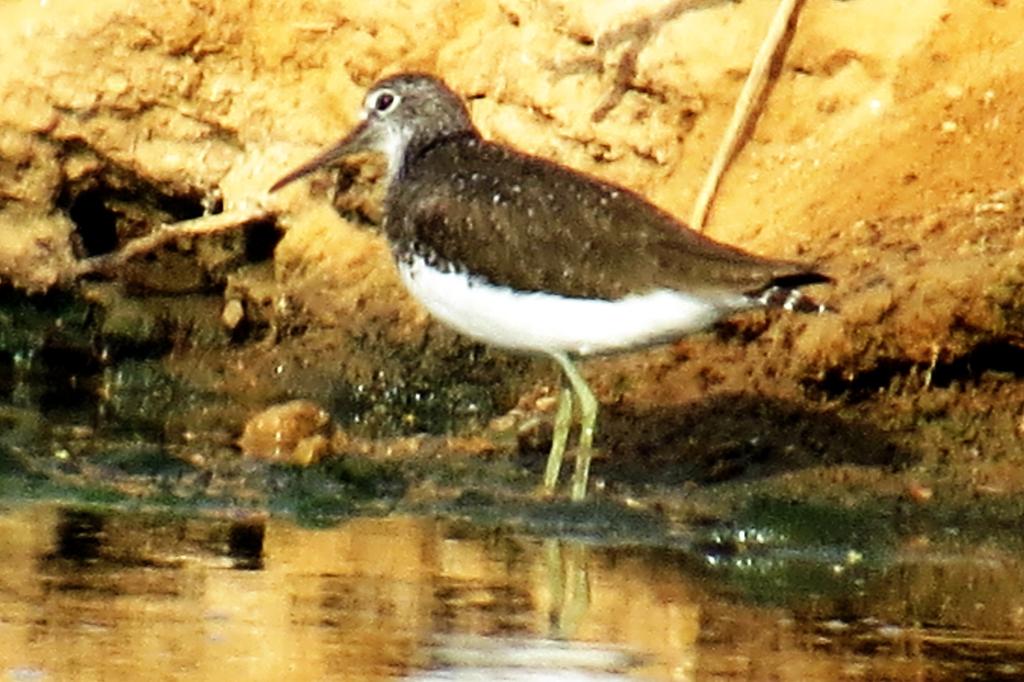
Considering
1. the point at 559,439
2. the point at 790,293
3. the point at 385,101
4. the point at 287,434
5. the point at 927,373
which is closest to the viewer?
the point at 790,293

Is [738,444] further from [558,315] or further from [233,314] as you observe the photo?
[233,314]

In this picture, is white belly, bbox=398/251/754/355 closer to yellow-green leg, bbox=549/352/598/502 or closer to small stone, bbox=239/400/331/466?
yellow-green leg, bbox=549/352/598/502

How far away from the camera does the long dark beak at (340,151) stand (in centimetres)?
1075

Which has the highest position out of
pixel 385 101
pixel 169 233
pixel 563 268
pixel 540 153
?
pixel 540 153

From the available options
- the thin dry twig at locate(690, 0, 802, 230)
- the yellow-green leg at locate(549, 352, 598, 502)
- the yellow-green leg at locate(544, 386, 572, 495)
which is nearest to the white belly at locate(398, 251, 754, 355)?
the yellow-green leg at locate(549, 352, 598, 502)

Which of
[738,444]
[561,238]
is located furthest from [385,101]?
[738,444]

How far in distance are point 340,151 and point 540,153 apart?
44.3 inches

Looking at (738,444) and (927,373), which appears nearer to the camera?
(738,444)

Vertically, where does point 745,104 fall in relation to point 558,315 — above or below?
above

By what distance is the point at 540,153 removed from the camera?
11.7 m

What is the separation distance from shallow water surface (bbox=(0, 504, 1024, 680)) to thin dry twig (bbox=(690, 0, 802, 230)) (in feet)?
7.76

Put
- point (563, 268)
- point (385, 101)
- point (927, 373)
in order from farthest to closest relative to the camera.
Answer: point (385, 101)
point (927, 373)
point (563, 268)

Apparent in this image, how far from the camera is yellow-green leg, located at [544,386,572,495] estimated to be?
9.65 metres

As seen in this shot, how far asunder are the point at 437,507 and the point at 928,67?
291 cm
